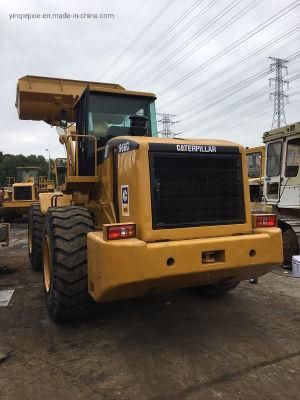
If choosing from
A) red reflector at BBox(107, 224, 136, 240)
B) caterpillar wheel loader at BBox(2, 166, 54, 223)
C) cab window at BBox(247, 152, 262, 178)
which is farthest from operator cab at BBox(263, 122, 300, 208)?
caterpillar wheel loader at BBox(2, 166, 54, 223)

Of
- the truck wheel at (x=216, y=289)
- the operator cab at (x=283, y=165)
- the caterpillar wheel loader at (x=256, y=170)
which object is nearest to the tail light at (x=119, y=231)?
the truck wheel at (x=216, y=289)

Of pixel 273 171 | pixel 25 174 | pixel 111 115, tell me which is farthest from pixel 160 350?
pixel 25 174

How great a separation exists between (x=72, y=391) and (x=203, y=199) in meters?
2.22

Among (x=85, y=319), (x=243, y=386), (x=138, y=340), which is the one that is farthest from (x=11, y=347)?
(x=243, y=386)

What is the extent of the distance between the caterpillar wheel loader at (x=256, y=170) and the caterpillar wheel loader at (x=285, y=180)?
2683 mm

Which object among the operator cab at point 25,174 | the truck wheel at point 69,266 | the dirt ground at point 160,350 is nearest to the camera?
the dirt ground at point 160,350

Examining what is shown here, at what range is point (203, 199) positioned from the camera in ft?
15.0

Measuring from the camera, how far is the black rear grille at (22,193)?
2089 cm

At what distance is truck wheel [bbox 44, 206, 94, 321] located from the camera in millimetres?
4691

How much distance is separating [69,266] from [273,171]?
625 cm

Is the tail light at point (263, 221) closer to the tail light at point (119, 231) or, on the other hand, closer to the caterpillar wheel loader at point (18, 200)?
the tail light at point (119, 231)

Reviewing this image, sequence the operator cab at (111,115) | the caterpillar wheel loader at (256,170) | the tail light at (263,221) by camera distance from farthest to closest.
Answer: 1. the caterpillar wheel loader at (256,170)
2. the operator cab at (111,115)
3. the tail light at (263,221)

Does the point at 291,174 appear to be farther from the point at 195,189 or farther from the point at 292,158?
the point at 195,189

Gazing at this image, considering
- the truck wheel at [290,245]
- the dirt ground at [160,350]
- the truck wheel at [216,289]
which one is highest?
the truck wheel at [290,245]
